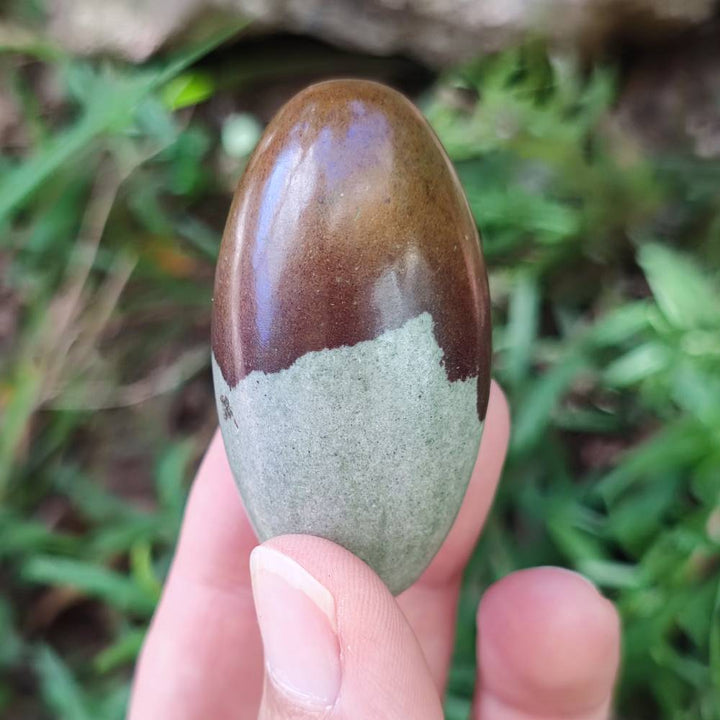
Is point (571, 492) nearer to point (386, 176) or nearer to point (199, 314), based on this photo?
point (386, 176)

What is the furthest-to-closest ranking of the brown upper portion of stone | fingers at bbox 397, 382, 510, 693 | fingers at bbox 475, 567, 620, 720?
fingers at bbox 397, 382, 510, 693, fingers at bbox 475, 567, 620, 720, the brown upper portion of stone

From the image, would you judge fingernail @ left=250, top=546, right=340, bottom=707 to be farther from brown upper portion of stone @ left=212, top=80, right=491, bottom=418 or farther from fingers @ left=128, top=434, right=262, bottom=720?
fingers @ left=128, top=434, right=262, bottom=720

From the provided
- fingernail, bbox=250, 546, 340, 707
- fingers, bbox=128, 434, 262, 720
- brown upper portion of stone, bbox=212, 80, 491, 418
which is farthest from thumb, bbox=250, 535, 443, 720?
fingers, bbox=128, 434, 262, 720

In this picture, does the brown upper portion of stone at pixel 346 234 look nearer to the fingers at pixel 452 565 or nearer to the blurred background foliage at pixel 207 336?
the fingers at pixel 452 565

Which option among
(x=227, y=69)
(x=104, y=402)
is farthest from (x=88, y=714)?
(x=227, y=69)

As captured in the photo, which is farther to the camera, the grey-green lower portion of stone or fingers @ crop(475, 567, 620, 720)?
fingers @ crop(475, 567, 620, 720)

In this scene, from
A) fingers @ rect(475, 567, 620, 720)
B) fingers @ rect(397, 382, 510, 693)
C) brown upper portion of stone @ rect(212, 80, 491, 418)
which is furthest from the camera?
fingers @ rect(397, 382, 510, 693)

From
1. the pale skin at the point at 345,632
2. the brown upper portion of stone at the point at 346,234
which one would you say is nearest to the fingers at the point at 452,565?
the pale skin at the point at 345,632

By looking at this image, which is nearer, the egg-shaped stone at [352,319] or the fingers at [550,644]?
the egg-shaped stone at [352,319]
